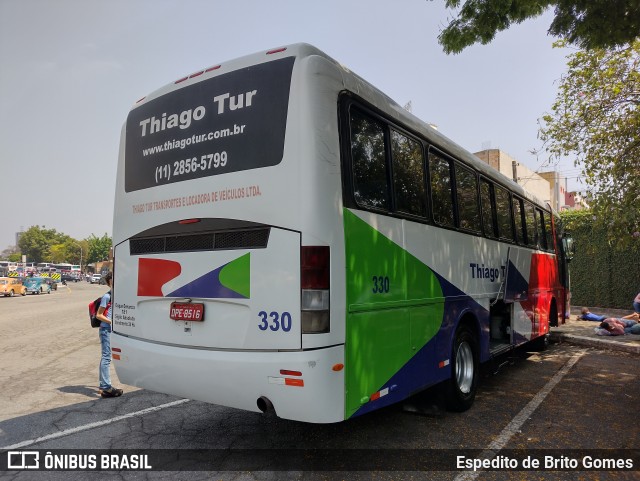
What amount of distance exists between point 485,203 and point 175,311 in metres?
4.65

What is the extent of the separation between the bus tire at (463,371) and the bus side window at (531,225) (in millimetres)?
3497

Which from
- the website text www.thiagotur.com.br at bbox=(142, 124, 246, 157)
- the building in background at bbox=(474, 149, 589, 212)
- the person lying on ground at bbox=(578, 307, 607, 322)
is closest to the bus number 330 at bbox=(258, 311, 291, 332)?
the website text www.thiagotur.com.br at bbox=(142, 124, 246, 157)

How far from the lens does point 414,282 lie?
14.7ft

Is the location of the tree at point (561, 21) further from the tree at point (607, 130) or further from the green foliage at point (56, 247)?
the green foliage at point (56, 247)

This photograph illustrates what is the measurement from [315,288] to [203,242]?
1.21 metres

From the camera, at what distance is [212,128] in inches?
161

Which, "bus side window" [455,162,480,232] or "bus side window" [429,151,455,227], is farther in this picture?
"bus side window" [455,162,480,232]

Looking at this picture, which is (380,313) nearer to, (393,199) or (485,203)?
(393,199)

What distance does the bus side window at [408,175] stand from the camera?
14.6ft

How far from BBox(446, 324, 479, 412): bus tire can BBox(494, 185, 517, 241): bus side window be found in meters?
2.06

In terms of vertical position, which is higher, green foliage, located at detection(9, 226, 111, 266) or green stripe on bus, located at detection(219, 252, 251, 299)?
green foliage, located at detection(9, 226, 111, 266)

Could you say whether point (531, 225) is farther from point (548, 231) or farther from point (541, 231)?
point (548, 231)

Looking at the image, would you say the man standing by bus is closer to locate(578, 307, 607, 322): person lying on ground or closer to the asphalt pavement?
the asphalt pavement

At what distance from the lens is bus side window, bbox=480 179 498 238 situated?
21.3 feet
